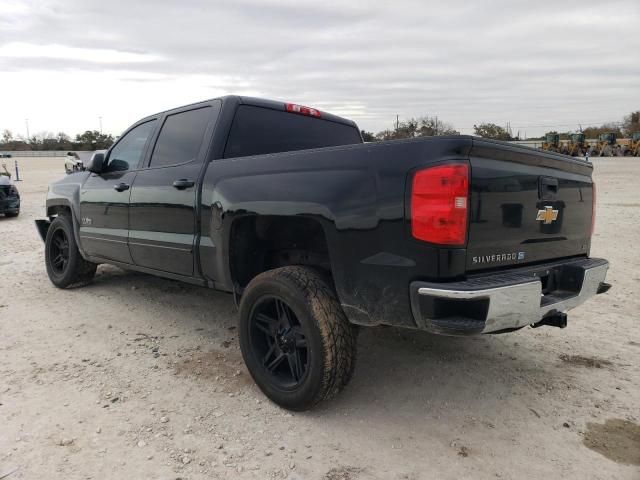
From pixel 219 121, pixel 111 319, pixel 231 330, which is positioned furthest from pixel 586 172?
pixel 111 319

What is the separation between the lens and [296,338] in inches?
116

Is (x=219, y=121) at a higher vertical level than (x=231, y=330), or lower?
higher

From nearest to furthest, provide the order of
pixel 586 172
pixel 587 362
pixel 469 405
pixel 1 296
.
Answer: pixel 469 405 → pixel 586 172 → pixel 587 362 → pixel 1 296

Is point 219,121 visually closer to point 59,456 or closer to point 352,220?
point 352,220

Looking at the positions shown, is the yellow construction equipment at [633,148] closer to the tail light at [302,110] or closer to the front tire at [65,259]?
the tail light at [302,110]

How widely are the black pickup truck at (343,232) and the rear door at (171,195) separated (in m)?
0.02

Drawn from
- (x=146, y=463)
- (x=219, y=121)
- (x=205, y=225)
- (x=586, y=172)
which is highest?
(x=219, y=121)

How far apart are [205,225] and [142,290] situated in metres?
2.58

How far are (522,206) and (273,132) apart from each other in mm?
2130

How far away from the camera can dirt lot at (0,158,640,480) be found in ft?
8.09

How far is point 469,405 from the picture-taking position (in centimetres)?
306

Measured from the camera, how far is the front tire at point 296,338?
2730 mm

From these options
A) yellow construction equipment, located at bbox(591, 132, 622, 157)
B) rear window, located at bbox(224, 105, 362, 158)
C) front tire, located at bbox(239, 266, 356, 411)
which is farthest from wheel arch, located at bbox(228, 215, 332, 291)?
yellow construction equipment, located at bbox(591, 132, 622, 157)

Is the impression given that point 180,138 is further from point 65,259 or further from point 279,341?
point 65,259
